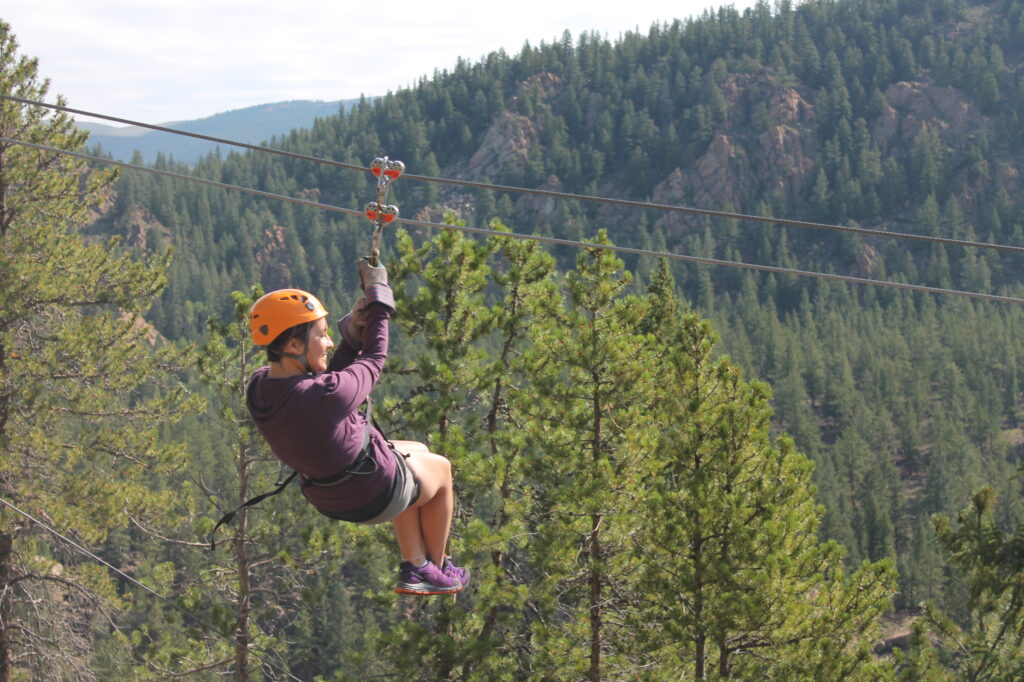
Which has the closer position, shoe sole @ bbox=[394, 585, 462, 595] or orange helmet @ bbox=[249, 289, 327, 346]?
orange helmet @ bbox=[249, 289, 327, 346]

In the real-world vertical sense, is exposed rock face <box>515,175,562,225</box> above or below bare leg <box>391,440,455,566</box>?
below

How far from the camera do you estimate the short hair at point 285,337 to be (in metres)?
4.55

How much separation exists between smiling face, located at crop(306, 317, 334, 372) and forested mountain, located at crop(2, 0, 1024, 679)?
5.06 metres

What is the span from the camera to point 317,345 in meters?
4.60

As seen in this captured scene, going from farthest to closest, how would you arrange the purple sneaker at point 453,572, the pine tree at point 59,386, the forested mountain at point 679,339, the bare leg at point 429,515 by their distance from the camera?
1. the pine tree at point 59,386
2. the forested mountain at point 679,339
3. the purple sneaker at point 453,572
4. the bare leg at point 429,515

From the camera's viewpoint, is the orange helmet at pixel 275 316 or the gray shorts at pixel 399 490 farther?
the gray shorts at pixel 399 490

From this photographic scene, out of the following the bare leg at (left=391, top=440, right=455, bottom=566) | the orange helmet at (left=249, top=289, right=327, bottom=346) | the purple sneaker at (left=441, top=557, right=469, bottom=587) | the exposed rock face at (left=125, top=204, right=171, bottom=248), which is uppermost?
the orange helmet at (left=249, top=289, right=327, bottom=346)

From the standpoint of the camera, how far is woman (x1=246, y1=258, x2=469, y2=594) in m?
4.52

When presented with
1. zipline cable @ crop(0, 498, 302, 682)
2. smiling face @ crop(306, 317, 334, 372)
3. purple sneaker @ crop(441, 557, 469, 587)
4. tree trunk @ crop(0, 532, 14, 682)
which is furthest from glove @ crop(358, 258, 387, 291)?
tree trunk @ crop(0, 532, 14, 682)

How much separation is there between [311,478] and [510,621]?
7.86m

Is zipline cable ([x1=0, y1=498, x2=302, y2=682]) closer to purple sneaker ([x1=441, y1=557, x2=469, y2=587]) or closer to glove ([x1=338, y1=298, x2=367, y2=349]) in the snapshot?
purple sneaker ([x1=441, y1=557, x2=469, y2=587])

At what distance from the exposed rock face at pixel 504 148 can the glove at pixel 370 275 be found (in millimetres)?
152774

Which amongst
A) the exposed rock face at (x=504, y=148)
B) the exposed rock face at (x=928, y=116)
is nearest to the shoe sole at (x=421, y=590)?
the exposed rock face at (x=928, y=116)

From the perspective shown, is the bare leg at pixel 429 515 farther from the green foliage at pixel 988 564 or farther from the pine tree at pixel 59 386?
the pine tree at pixel 59 386
